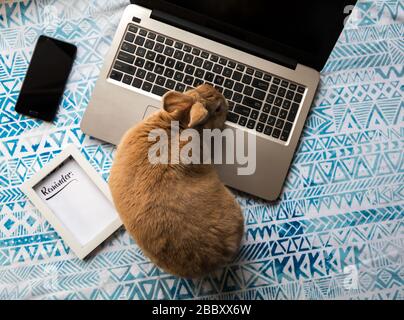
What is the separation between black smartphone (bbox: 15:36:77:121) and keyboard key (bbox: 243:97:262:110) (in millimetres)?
396

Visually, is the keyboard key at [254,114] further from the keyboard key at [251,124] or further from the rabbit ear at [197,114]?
the rabbit ear at [197,114]

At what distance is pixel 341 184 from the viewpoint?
2.94ft

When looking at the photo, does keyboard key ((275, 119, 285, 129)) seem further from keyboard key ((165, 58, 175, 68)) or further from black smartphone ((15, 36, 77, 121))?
black smartphone ((15, 36, 77, 121))

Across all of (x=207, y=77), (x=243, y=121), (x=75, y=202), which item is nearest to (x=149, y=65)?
(x=207, y=77)

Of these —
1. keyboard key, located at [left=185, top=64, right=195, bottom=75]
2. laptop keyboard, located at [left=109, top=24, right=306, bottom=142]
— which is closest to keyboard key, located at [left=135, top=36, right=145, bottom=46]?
laptop keyboard, located at [left=109, top=24, right=306, bottom=142]

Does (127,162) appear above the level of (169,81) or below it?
below

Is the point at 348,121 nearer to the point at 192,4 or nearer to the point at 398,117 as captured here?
the point at 398,117

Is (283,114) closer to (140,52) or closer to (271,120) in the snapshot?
(271,120)

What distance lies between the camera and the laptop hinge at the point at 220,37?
0.85 m

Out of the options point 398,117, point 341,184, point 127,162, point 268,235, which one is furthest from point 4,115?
point 398,117

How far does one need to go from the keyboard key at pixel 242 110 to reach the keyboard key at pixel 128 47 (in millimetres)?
247

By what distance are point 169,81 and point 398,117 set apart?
0.51m

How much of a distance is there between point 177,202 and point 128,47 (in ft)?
1.15

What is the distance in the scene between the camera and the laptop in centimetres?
85
